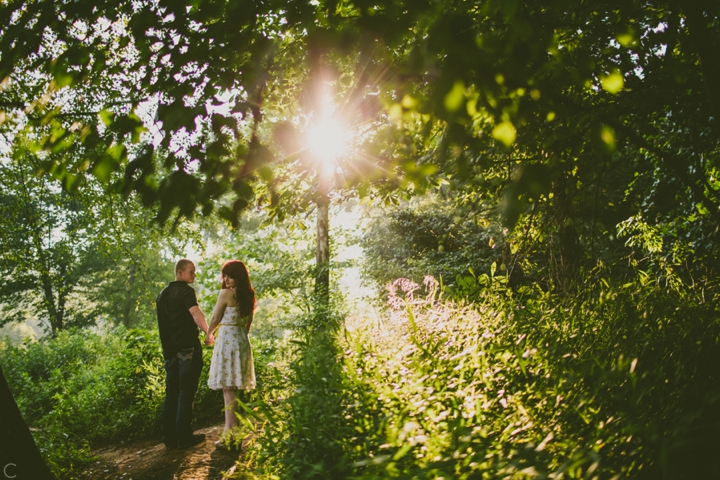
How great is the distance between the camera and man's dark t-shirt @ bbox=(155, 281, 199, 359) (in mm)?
4676

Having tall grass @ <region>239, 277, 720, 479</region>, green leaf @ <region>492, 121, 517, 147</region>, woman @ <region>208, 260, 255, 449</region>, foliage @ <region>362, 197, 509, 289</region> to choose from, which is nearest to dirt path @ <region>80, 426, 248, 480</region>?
woman @ <region>208, 260, 255, 449</region>

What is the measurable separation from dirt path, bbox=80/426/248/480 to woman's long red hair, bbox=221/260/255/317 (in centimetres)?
149

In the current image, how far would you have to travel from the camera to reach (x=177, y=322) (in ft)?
15.4

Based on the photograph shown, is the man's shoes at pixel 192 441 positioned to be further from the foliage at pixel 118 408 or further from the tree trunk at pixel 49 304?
the tree trunk at pixel 49 304

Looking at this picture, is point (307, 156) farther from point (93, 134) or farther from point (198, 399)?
point (198, 399)

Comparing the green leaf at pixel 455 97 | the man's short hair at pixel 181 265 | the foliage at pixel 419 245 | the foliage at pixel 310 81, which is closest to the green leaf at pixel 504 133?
the foliage at pixel 310 81

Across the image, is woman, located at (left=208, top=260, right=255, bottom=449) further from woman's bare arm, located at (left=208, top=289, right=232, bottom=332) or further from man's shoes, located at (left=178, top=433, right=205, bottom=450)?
man's shoes, located at (left=178, top=433, right=205, bottom=450)

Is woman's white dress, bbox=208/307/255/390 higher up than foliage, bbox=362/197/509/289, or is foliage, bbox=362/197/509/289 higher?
foliage, bbox=362/197/509/289

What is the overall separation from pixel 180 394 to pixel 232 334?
90cm

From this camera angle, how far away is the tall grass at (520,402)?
4.99 ft

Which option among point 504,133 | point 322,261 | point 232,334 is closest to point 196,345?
point 232,334

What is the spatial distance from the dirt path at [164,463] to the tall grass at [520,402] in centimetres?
142

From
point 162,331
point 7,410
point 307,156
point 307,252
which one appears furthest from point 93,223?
point 307,252

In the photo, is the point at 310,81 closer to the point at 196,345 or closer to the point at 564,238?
the point at 564,238
